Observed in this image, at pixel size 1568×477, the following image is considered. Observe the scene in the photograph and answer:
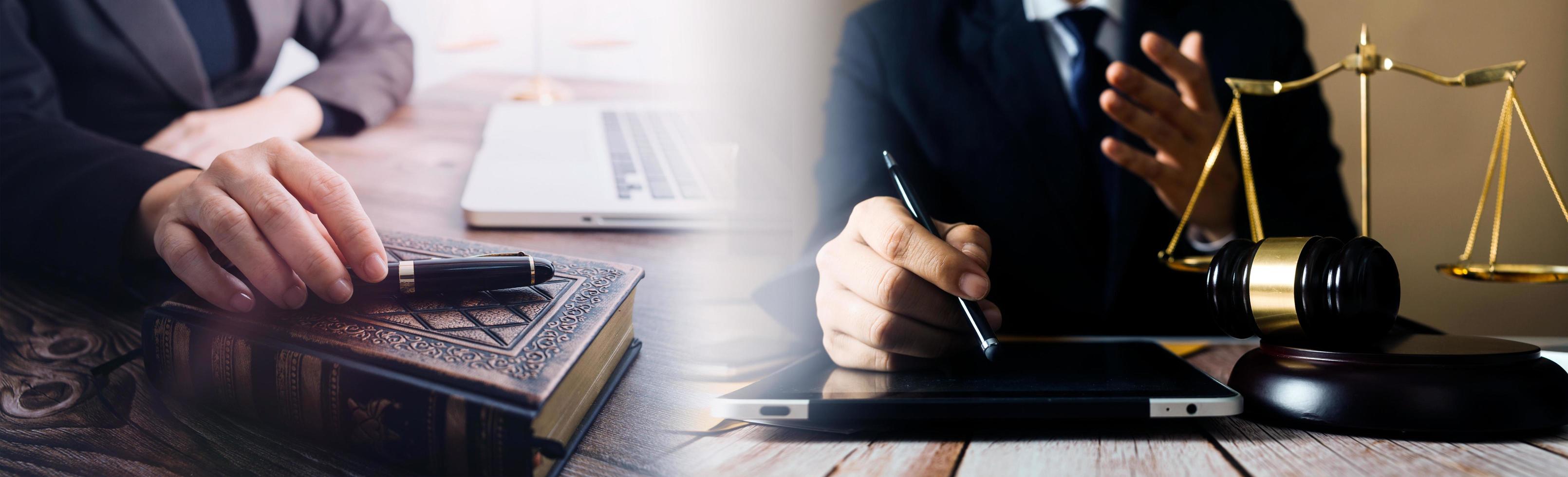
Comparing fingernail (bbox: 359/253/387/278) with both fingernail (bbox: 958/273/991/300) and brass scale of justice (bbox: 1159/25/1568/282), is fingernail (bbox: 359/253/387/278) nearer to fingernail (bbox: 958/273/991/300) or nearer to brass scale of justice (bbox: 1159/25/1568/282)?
fingernail (bbox: 958/273/991/300)

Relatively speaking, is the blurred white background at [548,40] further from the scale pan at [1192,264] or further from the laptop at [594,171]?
the scale pan at [1192,264]

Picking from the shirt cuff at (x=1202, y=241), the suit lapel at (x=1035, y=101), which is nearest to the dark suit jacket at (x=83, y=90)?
the suit lapel at (x=1035, y=101)

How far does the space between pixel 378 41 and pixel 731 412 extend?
270 mm

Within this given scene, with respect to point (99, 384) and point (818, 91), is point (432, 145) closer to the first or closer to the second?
point (99, 384)

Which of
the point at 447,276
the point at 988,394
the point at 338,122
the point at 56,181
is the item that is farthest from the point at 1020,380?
the point at 56,181

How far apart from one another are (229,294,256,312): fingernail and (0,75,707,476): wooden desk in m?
0.04

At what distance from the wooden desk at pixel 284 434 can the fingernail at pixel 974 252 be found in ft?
0.47

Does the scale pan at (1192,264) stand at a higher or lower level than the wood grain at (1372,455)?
higher

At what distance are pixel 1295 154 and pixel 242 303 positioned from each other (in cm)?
77

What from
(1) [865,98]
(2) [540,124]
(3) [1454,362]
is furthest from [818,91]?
(3) [1454,362]

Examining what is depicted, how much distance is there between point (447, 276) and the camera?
31cm

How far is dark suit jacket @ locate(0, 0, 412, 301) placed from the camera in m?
0.38

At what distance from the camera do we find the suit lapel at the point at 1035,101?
67cm

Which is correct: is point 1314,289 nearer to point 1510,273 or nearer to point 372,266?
point 1510,273
